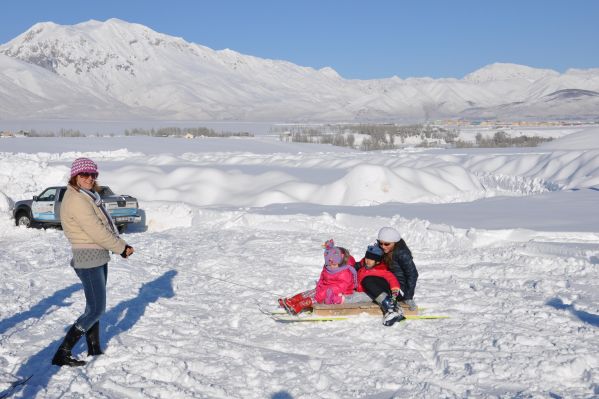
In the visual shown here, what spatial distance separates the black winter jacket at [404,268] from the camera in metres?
7.18

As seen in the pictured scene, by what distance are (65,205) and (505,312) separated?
17.0 ft

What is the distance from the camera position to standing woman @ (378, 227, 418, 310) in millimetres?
7164

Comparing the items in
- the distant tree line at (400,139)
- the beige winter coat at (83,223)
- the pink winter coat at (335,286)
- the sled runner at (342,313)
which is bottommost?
the sled runner at (342,313)

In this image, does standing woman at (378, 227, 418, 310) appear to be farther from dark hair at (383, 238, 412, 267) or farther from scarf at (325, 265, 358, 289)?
scarf at (325, 265, 358, 289)

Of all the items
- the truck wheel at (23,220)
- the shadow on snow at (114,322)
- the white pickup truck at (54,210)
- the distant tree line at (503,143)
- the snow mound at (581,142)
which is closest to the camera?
the shadow on snow at (114,322)

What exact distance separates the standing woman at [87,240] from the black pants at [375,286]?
10.1 ft

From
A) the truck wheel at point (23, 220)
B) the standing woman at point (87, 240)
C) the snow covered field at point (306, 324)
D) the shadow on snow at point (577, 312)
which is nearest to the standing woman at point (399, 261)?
the snow covered field at point (306, 324)

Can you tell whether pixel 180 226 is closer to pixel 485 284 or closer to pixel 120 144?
pixel 485 284

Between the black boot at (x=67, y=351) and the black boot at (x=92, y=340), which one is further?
the black boot at (x=92, y=340)

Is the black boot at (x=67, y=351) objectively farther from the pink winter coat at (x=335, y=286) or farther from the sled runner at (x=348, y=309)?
the pink winter coat at (x=335, y=286)

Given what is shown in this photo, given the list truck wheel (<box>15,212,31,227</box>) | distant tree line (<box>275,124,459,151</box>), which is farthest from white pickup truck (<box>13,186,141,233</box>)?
distant tree line (<box>275,124,459,151</box>)

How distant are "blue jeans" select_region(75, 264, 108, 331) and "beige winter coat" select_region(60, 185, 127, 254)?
24 centimetres

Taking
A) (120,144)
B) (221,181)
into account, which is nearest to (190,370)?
(221,181)

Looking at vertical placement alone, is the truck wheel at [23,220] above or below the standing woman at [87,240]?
below
